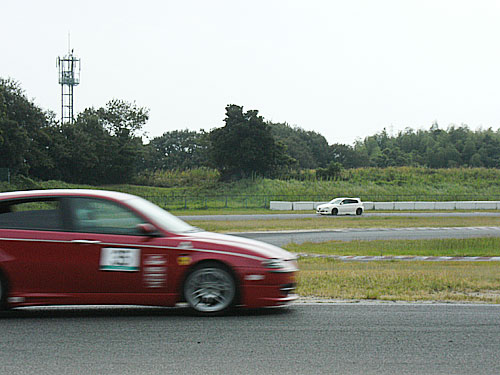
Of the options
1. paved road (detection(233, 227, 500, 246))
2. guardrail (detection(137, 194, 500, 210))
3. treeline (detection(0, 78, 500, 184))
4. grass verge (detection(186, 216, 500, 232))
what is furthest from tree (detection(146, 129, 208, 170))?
paved road (detection(233, 227, 500, 246))

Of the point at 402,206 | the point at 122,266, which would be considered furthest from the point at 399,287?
the point at 402,206

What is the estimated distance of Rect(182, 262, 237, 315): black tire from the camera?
8047 millimetres

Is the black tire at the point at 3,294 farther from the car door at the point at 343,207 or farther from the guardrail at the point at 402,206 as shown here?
the guardrail at the point at 402,206

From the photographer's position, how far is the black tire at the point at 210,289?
805 centimetres

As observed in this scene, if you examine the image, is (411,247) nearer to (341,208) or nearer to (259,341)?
(259,341)

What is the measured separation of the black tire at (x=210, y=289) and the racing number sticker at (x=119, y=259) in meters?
0.66

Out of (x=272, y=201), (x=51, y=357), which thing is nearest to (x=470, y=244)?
(x=51, y=357)

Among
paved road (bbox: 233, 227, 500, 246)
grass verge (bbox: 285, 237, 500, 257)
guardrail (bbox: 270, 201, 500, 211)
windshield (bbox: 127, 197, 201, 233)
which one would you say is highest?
windshield (bbox: 127, 197, 201, 233)

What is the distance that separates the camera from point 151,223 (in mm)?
8188

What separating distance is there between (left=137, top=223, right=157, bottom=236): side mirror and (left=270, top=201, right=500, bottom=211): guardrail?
50.5 metres

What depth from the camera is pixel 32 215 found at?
8.26 meters

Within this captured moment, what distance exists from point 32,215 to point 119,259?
1272 mm

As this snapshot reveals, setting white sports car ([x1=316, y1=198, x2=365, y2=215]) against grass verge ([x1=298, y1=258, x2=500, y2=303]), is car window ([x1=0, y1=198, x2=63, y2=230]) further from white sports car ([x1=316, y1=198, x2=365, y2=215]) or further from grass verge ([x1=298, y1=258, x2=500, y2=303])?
white sports car ([x1=316, y1=198, x2=365, y2=215])

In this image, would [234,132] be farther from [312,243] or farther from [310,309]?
[310,309]
